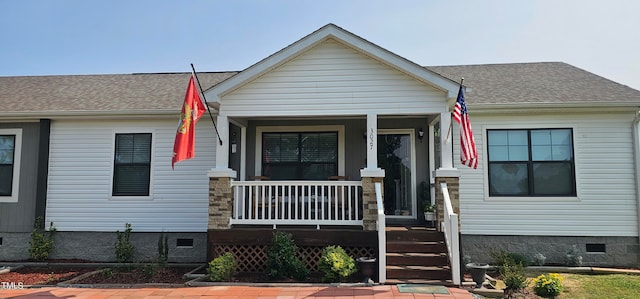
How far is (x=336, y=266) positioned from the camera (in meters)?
6.89

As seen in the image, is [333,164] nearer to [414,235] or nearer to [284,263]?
[414,235]

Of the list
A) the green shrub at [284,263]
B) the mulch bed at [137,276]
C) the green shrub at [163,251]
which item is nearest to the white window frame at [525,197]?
the green shrub at [284,263]

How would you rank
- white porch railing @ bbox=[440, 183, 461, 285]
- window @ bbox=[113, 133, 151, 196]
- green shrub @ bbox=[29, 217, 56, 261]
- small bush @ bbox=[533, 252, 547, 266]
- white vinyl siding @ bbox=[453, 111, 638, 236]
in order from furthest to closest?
window @ bbox=[113, 133, 151, 196] < green shrub @ bbox=[29, 217, 56, 261] < white vinyl siding @ bbox=[453, 111, 638, 236] < small bush @ bbox=[533, 252, 547, 266] < white porch railing @ bbox=[440, 183, 461, 285]

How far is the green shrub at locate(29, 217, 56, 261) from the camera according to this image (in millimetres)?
9273

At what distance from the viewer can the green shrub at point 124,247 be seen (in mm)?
9133

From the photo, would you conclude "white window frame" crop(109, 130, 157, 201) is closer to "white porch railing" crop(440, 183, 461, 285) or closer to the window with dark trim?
the window with dark trim

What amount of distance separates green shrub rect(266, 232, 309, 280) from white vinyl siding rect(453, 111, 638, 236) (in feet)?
12.8

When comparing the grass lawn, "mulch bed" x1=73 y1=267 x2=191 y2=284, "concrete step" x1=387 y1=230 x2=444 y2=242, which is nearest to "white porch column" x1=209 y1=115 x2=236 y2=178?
"mulch bed" x1=73 y1=267 x2=191 y2=284

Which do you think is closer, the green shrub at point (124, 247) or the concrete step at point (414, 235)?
the concrete step at point (414, 235)

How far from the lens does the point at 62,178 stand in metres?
9.68

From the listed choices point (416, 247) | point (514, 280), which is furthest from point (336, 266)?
point (514, 280)

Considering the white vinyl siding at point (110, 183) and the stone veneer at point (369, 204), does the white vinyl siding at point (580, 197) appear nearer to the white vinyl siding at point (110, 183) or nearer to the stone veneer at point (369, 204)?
the stone veneer at point (369, 204)

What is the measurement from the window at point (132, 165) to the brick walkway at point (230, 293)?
2944 millimetres

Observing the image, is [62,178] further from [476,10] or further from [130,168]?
[476,10]
